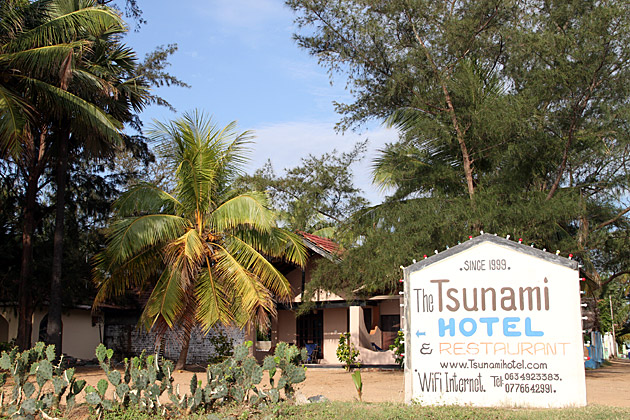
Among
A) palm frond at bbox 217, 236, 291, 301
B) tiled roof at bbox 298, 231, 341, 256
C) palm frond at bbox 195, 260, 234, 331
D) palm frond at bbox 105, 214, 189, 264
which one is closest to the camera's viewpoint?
palm frond at bbox 105, 214, 189, 264

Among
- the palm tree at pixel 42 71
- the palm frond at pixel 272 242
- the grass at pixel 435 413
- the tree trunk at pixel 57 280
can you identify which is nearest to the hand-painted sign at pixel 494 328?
the grass at pixel 435 413

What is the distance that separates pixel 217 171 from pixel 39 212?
6545 mm

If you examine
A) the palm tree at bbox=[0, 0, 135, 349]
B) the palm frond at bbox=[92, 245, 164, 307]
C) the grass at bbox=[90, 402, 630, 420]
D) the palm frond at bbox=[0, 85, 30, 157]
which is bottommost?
the grass at bbox=[90, 402, 630, 420]

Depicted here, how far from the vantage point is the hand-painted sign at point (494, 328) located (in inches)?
358

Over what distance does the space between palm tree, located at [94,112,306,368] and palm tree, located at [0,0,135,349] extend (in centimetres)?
217

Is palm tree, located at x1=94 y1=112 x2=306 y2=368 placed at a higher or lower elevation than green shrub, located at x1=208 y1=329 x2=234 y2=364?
higher

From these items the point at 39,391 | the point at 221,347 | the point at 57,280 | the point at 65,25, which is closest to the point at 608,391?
the point at 39,391

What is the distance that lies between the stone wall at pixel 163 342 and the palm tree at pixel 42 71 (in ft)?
20.5

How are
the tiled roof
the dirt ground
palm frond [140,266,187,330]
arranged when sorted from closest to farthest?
1. the dirt ground
2. palm frond [140,266,187,330]
3. the tiled roof

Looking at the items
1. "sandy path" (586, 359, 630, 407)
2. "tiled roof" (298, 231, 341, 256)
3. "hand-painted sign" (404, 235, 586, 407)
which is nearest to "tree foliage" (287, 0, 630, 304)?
"tiled roof" (298, 231, 341, 256)

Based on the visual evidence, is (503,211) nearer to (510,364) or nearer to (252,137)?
(510,364)

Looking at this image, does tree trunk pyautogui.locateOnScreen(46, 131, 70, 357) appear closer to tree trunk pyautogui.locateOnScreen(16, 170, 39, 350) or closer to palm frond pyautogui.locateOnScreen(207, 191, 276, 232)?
tree trunk pyautogui.locateOnScreen(16, 170, 39, 350)

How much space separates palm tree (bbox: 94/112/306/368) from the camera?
16.3 metres

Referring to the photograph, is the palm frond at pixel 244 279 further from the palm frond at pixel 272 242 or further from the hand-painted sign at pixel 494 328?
A: the hand-painted sign at pixel 494 328
